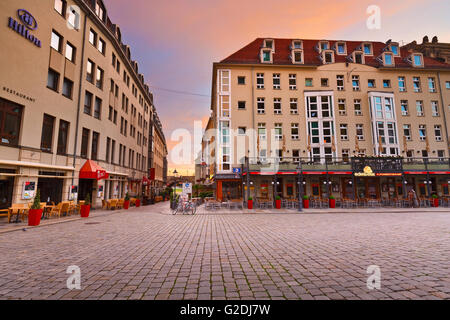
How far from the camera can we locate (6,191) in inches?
506

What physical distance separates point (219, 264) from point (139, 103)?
37.3m

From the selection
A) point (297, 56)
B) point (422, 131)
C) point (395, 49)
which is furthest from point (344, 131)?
point (395, 49)

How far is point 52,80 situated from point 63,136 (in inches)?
169

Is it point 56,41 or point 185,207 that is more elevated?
point 56,41

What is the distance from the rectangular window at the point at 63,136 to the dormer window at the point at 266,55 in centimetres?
2534

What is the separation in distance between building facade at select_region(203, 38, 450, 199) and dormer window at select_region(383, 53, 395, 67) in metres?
0.17

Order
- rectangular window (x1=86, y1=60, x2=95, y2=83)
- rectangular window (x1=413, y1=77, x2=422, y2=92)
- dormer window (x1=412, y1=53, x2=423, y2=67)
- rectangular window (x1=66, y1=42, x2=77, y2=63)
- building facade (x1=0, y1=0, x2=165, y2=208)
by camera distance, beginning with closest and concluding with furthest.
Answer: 1. building facade (x1=0, y1=0, x2=165, y2=208)
2. rectangular window (x1=66, y1=42, x2=77, y2=63)
3. rectangular window (x1=86, y1=60, x2=95, y2=83)
4. rectangular window (x1=413, y1=77, x2=422, y2=92)
5. dormer window (x1=412, y1=53, x2=423, y2=67)

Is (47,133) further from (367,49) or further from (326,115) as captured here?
(367,49)

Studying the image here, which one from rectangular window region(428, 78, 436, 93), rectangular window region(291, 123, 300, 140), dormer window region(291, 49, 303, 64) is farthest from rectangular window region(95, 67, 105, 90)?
rectangular window region(428, 78, 436, 93)

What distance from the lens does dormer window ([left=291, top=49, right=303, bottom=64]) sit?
1225 inches

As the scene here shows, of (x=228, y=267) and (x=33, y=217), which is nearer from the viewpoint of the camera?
(x=228, y=267)

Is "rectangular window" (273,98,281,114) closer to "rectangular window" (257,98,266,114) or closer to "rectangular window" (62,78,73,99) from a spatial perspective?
"rectangular window" (257,98,266,114)

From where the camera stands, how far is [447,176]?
2788 cm
